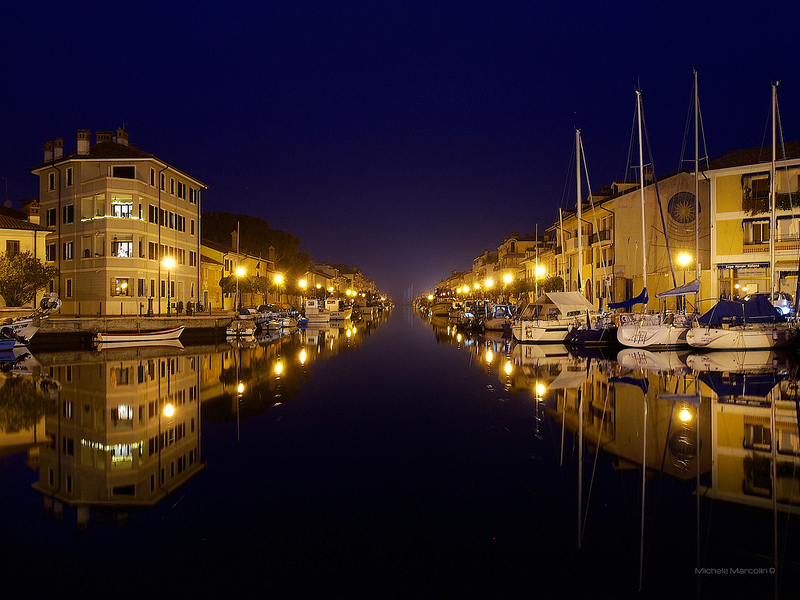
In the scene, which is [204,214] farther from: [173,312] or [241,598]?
[241,598]

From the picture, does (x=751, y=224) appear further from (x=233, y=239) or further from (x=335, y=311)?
(x=233, y=239)

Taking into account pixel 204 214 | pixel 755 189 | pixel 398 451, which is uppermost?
pixel 204 214

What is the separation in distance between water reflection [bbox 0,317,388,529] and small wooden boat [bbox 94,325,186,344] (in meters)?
6.65

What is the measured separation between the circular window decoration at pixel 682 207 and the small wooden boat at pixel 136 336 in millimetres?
34360

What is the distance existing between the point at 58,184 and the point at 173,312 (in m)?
12.6

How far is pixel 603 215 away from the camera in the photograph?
2093 inches

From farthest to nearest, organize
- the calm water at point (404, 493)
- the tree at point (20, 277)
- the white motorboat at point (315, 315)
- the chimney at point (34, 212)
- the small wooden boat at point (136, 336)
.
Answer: the white motorboat at point (315, 315), the chimney at point (34, 212), the tree at point (20, 277), the small wooden boat at point (136, 336), the calm water at point (404, 493)

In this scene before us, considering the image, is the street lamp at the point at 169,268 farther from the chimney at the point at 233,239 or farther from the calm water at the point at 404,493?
the chimney at the point at 233,239

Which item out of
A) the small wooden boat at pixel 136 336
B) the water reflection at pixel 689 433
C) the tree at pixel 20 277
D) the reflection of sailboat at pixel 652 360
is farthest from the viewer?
the tree at pixel 20 277

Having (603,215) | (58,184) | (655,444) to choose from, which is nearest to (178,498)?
(655,444)

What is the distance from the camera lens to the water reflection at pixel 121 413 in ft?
27.4

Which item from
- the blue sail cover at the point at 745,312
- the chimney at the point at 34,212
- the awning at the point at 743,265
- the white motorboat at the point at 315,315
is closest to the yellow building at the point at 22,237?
the chimney at the point at 34,212

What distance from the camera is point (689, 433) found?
1103 centimetres

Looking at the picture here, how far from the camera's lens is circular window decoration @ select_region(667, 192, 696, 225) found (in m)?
40.8
